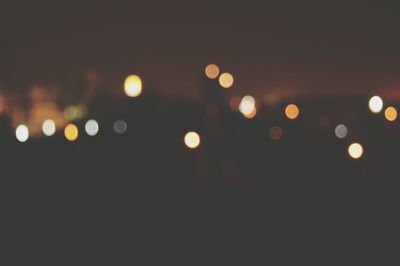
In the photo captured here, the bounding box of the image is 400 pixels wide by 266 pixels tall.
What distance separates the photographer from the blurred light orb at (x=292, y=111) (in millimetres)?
7099

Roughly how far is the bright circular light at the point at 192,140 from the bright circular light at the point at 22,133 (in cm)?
215

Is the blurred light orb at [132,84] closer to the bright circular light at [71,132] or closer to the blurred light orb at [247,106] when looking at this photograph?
the bright circular light at [71,132]

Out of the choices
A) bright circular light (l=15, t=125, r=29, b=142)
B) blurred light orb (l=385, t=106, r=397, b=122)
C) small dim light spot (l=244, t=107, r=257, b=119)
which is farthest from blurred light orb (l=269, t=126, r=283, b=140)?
bright circular light (l=15, t=125, r=29, b=142)

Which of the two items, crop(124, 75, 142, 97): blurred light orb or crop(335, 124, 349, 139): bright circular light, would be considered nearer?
crop(335, 124, 349, 139): bright circular light

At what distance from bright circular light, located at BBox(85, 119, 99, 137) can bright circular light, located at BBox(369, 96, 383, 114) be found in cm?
355

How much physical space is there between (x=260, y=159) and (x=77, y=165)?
2.08 m

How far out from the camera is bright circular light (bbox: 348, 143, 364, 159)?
592cm

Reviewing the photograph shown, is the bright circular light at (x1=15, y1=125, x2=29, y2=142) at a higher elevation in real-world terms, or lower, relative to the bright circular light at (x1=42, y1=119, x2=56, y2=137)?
lower

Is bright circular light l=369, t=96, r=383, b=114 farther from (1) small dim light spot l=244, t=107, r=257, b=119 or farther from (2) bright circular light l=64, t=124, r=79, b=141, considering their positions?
(2) bright circular light l=64, t=124, r=79, b=141

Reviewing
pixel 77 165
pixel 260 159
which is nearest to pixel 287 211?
pixel 260 159

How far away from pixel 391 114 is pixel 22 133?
4.70m

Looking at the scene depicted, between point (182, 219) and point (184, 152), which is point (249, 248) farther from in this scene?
point (184, 152)

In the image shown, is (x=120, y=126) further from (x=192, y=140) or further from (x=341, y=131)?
(x=341, y=131)

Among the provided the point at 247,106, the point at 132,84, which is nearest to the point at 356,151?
the point at 247,106
